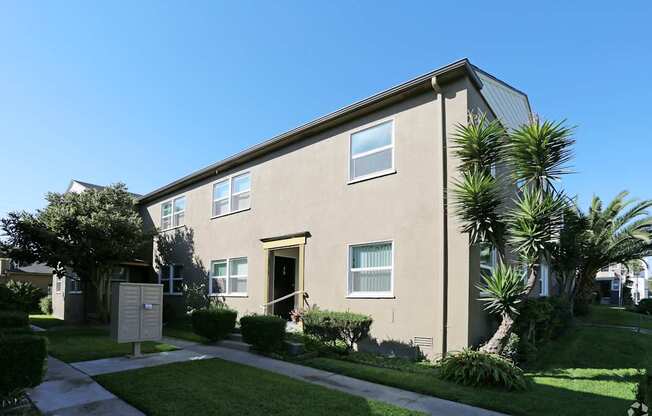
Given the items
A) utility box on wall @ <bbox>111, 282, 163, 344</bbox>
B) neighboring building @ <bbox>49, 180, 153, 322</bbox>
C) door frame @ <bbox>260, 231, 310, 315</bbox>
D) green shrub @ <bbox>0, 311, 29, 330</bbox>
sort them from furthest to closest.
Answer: neighboring building @ <bbox>49, 180, 153, 322</bbox> < door frame @ <bbox>260, 231, 310, 315</bbox> < green shrub @ <bbox>0, 311, 29, 330</bbox> < utility box on wall @ <bbox>111, 282, 163, 344</bbox>

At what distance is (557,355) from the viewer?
10.6m

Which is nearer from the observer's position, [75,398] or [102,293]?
[75,398]

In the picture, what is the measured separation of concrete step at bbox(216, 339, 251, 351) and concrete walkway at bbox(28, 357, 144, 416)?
12.6 feet

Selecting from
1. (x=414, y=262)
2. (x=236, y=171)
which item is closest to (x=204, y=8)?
(x=236, y=171)

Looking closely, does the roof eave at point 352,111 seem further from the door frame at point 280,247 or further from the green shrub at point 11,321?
the green shrub at point 11,321

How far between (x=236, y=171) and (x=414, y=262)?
912 centimetres

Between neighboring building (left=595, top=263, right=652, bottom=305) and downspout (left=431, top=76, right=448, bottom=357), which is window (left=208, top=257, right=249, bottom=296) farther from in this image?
neighboring building (left=595, top=263, right=652, bottom=305)

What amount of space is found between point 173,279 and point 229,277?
17.3 feet

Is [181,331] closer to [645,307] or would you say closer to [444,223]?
[444,223]

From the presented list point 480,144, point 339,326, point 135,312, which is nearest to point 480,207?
point 480,144

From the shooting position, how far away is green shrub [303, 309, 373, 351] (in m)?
10.7

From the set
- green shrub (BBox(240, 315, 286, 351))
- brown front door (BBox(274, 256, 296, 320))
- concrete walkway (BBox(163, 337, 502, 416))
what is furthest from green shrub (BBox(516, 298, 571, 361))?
brown front door (BBox(274, 256, 296, 320))

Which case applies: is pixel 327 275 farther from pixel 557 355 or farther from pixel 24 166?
pixel 24 166

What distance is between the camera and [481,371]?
298 inches
